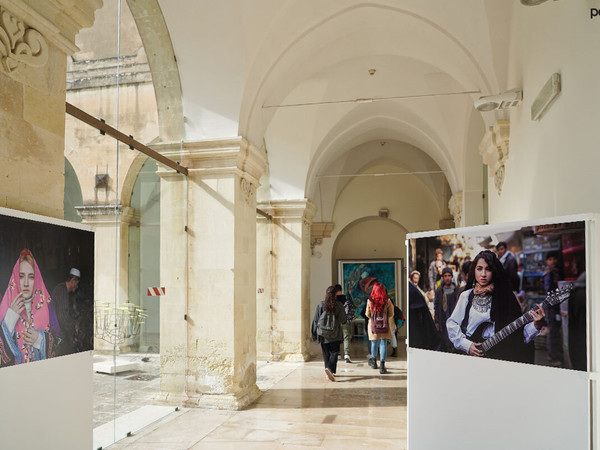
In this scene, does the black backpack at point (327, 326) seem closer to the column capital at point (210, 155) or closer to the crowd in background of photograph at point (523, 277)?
the column capital at point (210, 155)

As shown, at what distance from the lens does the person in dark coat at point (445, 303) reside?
3504mm

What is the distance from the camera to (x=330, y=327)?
7945mm

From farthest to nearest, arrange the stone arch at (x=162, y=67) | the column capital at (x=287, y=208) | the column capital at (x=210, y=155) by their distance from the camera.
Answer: the column capital at (x=287, y=208) < the column capital at (x=210, y=155) < the stone arch at (x=162, y=67)

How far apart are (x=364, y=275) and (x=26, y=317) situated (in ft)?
42.3

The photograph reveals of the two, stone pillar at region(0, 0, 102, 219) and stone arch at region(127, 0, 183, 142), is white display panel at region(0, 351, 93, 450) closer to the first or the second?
stone pillar at region(0, 0, 102, 219)

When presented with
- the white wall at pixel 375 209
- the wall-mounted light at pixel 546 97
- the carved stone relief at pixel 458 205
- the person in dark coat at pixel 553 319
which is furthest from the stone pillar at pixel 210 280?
the white wall at pixel 375 209

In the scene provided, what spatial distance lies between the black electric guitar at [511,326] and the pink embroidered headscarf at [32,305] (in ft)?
8.32

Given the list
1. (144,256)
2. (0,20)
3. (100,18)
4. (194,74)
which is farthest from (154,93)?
(0,20)

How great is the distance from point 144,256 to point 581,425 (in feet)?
14.1

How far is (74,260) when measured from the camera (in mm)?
3230

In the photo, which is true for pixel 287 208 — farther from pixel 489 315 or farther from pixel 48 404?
pixel 48 404

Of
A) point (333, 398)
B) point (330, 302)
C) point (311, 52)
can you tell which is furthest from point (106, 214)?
point (330, 302)

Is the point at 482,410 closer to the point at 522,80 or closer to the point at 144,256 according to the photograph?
the point at 522,80

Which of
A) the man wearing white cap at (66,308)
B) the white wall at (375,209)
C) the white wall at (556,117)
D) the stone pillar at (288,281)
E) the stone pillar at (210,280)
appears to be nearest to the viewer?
the man wearing white cap at (66,308)
